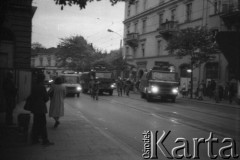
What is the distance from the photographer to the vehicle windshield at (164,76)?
983 inches

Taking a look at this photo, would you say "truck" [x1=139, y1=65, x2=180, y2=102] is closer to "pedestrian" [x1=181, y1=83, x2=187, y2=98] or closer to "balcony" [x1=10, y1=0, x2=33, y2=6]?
"pedestrian" [x1=181, y1=83, x2=187, y2=98]

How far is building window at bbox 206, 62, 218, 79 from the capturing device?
109 feet

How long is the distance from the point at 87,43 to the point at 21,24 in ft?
198

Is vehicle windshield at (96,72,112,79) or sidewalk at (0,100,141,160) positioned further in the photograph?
vehicle windshield at (96,72,112,79)

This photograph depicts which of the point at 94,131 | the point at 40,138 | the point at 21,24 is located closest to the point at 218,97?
the point at 21,24

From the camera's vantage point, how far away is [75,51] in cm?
7738

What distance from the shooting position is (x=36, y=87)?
862 cm

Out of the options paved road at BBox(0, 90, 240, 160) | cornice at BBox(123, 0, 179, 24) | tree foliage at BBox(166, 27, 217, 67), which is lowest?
paved road at BBox(0, 90, 240, 160)

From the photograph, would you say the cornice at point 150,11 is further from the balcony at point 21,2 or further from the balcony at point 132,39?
the balcony at point 21,2

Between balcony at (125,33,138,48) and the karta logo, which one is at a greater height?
balcony at (125,33,138,48)

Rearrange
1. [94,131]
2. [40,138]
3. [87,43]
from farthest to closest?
1. [87,43]
2. [94,131]
3. [40,138]

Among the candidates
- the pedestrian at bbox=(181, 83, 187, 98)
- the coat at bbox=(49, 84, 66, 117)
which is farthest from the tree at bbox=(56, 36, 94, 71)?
the coat at bbox=(49, 84, 66, 117)

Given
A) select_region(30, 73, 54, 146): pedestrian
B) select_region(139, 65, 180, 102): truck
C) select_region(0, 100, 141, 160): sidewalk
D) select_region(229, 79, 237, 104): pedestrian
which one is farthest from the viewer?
select_region(229, 79, 237, 104): pedestrian

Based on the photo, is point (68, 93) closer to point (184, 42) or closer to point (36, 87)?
point (184, 42)
